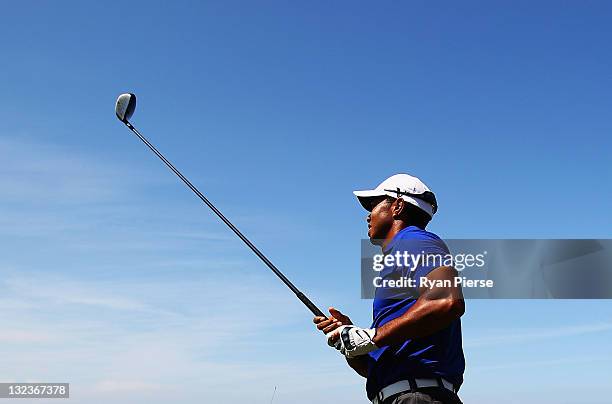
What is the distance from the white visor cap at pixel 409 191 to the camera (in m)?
8.62

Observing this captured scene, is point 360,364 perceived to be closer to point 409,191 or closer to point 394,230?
point 394,230

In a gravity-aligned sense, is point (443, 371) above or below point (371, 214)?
below

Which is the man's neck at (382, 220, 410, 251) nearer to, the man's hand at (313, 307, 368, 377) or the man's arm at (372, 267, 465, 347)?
the man's hand at (313, 307, 368, 377)

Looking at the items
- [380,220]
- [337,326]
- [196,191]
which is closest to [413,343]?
[337,326]

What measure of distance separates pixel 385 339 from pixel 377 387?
0.75 meters

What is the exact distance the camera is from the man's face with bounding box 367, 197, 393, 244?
8.69m

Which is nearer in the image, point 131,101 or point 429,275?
point 429,275

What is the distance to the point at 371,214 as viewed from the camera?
8867 mm

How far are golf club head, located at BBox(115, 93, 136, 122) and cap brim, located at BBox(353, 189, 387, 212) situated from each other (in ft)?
20.1

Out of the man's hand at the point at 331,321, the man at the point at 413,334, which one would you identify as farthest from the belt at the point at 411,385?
the man's hand at the point at 331,321

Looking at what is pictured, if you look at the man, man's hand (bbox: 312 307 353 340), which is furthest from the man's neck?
man's hand (bbox: 312 307 353 340)

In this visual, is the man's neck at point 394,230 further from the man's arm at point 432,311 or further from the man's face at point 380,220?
the man's arm at point 432,311

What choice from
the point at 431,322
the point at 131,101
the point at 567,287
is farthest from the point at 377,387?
the point at 567,287

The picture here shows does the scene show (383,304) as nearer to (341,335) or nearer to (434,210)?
(341,335)
